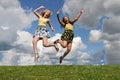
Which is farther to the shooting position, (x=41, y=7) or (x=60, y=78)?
(x=41, y=7)

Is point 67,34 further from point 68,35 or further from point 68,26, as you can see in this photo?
point 68,26

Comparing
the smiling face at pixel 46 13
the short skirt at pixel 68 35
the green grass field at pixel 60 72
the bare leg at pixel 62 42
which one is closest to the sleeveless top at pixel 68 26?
the short skirt at pixel 68 35

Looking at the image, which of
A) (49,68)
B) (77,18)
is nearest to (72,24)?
(77,18)

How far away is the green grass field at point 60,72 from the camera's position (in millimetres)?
23094

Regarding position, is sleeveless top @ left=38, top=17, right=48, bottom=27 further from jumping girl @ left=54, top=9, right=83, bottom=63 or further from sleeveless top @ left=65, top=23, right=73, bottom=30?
sleeveless top @ left=65, top=23, right=73, bottom=30

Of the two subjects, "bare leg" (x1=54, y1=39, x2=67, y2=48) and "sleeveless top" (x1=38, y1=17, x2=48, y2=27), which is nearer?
"sleeveless top" (x1=38, y1=17, x2=48, y2=27)

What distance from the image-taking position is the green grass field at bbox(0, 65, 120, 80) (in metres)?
23.1

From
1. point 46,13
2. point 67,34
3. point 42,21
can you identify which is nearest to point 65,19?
point 67,34

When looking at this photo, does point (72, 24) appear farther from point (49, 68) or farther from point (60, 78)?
point (60, 78)

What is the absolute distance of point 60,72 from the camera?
2500 cm

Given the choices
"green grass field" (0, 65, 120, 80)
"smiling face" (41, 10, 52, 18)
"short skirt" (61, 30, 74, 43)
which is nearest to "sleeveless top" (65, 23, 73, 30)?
"short skirt" (61, 30, 74, 43)

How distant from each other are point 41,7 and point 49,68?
509 cm

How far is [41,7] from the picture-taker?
28.7 m

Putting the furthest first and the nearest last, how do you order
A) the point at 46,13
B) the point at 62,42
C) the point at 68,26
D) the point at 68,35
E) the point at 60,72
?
the point at 68,26 → the point at 62,42 → the point at 68,35 → the point at 46,13 → the point at 60,72
